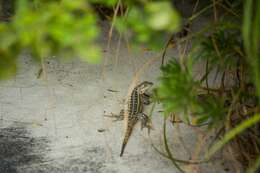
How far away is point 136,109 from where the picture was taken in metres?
3.26

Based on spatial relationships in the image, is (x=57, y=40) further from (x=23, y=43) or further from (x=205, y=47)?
(x=205, y=47)

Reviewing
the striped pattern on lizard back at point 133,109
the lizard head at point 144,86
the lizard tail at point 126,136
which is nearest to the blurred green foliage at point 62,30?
the lizard tail at point 126,136

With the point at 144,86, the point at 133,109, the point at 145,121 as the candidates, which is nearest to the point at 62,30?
the point at 145,121

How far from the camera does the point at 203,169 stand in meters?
2.63

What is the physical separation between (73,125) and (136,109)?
0.45 meters

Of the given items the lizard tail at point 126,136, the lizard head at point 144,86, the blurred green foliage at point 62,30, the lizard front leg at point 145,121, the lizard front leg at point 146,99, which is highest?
the blurred green foliage at point 62,30

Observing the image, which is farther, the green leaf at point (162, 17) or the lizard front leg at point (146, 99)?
the lizard front leg at point (146, 99)

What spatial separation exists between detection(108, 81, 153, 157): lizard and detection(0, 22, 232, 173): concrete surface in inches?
1.6

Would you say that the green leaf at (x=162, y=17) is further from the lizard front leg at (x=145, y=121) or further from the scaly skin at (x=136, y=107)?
the lizard front leg at (x=145, y=121)

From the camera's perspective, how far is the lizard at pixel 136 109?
3.01 m

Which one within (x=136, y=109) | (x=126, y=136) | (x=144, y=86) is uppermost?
(x=144, y=86)

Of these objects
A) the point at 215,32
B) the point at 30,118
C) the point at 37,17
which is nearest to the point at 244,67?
the point at 215,32

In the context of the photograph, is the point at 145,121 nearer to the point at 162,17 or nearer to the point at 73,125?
the point at 73,125

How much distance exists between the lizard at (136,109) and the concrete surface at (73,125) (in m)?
0.04
